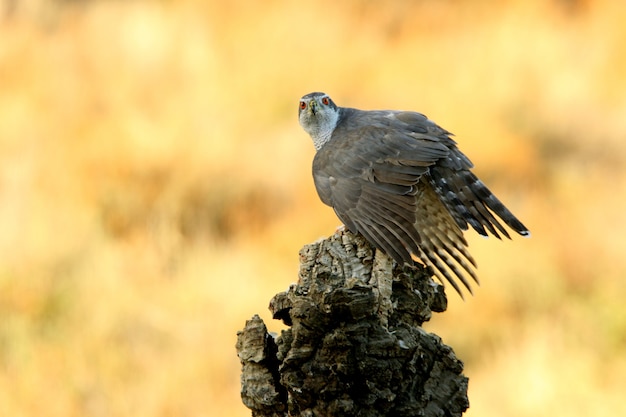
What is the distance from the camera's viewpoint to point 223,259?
11359mm

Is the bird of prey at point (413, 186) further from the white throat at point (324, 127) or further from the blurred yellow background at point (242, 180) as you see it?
the blurred yellow background at point (242, 180)

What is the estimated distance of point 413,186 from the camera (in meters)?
5.30

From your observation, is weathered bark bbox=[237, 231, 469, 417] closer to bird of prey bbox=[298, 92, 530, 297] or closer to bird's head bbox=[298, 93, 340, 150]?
bird of prey bbox=[298, 92, 530, 297]

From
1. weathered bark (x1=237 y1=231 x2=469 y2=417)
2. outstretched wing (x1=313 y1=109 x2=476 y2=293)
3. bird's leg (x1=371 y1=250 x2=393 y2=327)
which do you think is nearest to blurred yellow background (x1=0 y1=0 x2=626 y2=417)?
outstretched wing (x1=313 y1=109 x2=476 y2=293)

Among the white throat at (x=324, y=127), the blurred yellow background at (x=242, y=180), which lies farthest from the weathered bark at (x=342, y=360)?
the blurred yellow background at (x=242, y=180)

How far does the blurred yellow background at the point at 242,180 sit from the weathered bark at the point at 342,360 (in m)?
4.79

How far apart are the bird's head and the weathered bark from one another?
2503mm

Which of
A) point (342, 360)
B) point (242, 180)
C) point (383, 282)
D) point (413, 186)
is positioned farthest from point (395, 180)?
point (242, 180)

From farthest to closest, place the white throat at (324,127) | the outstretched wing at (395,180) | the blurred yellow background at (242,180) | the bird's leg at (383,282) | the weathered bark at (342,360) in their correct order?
the blurred yellow background at (242,180)
the white throat at (324,127)
the outstretched wing at (395,180)
the bird's leg at (383,282)
the weathered bark at (342,360)

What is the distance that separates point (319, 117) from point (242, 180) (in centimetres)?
710

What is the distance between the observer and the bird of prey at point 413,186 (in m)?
5.18

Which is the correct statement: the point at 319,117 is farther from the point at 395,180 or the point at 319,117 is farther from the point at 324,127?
the point at 395,180

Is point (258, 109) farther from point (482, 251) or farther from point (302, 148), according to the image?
point (482, 251)

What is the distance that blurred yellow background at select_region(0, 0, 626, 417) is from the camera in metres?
→ 9.22
